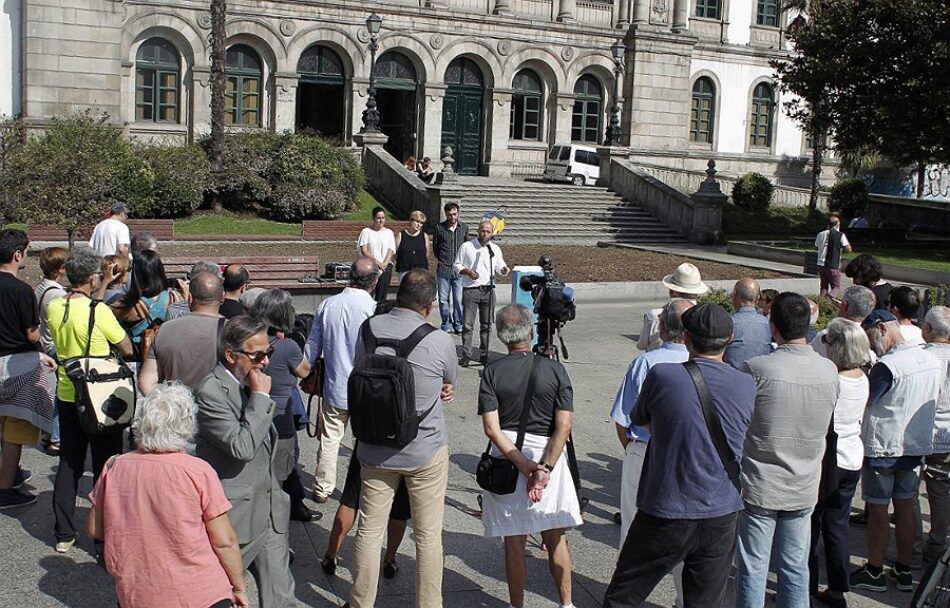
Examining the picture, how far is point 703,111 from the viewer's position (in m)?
42.7

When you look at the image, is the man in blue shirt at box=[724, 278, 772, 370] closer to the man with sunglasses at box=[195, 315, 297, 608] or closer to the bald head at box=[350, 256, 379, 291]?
the bald head at box=[350, 256, 379, 291]

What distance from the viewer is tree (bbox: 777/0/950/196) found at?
2691 cm

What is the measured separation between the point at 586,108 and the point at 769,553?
35.0m

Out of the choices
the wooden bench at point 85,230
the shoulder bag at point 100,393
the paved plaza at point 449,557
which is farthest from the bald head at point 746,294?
the wooden bench at point 85,230

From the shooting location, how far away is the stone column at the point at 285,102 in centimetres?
3366

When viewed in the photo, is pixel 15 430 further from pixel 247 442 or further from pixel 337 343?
pixel 247 442

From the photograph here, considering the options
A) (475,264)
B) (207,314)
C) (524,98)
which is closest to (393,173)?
(524,98)

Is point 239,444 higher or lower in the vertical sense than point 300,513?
higher

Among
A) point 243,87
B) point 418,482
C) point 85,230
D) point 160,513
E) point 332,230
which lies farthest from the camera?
point 243,87

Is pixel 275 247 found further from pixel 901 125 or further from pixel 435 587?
pixel 435 587

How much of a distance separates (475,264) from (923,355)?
289 inches

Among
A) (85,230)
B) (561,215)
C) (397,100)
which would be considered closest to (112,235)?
(85,230)

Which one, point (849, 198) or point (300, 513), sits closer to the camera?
point (300, 513)

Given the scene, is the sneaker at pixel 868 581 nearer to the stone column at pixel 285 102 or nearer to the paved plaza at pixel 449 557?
the paved plaza at pixel 449 557
